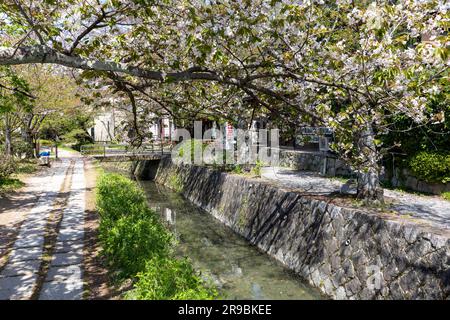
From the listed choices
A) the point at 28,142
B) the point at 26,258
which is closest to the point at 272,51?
the point at 26,258

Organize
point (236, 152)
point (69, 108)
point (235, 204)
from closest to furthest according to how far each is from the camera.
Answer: point (235, 204), point (236, 152), point (69, 108)

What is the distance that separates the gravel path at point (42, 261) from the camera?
5840 mm

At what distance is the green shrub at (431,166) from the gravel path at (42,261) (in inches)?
383

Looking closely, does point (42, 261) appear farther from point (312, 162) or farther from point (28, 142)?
point (28, 142)

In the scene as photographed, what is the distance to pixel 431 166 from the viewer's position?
11.0 metres

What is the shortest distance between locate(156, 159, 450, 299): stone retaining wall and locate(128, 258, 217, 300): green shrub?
3.70m

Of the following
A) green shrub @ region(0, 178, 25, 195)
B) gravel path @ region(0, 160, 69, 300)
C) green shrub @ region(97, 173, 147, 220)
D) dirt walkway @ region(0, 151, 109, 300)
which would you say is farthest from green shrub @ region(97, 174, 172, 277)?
green shrub @ region(0, 178, 25, 195)

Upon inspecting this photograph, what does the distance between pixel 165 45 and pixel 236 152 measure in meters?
11.5

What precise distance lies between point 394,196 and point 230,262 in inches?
202

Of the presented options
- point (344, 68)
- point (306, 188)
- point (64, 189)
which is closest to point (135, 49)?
point (344, 68)

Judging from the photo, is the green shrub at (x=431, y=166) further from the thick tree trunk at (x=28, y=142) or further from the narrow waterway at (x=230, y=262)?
the thick tree trunk at (x=28, y=142)

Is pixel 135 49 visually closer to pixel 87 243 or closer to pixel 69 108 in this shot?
pixel 87 243

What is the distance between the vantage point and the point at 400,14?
6258 millimetres

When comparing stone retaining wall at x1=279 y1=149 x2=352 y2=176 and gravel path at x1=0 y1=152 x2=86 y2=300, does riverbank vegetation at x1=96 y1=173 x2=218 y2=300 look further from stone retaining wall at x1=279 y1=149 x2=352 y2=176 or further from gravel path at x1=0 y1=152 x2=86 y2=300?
stone retaining wall at x1=279 y1=149 x2=352 y2=176
